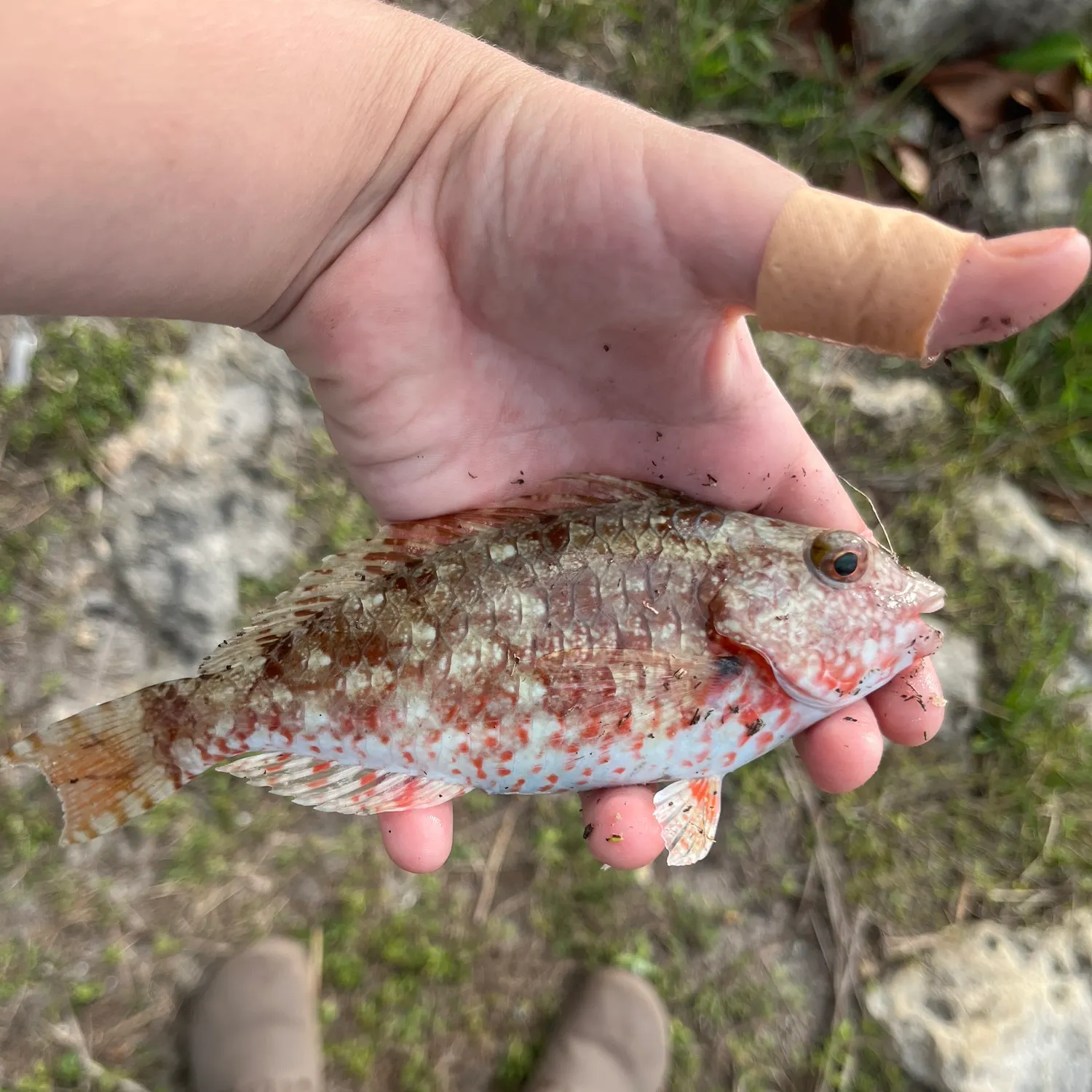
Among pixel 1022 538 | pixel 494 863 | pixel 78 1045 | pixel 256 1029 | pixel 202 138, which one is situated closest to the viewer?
pixel 202 138

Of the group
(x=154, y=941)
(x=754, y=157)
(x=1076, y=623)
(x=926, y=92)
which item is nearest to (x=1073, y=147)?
(x=926, y=92)

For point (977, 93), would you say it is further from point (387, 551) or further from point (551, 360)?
point (387, 551)

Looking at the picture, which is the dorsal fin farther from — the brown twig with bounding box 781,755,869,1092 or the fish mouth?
the brown twig with bounding box 781,755,869,1092

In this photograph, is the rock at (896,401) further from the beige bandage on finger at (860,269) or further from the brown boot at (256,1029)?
the brown boot at (256,1029)

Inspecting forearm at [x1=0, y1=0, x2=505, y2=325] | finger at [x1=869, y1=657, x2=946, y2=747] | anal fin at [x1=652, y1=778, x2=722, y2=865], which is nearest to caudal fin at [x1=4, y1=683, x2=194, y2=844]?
forearm at [x1=0, y1=0, x2=505, y2=325]

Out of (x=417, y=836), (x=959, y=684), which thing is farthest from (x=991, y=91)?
(x=417, y=836)

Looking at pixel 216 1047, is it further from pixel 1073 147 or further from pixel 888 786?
pixel 1073 147

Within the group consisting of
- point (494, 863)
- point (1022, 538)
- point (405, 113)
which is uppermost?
point (405, 113)
